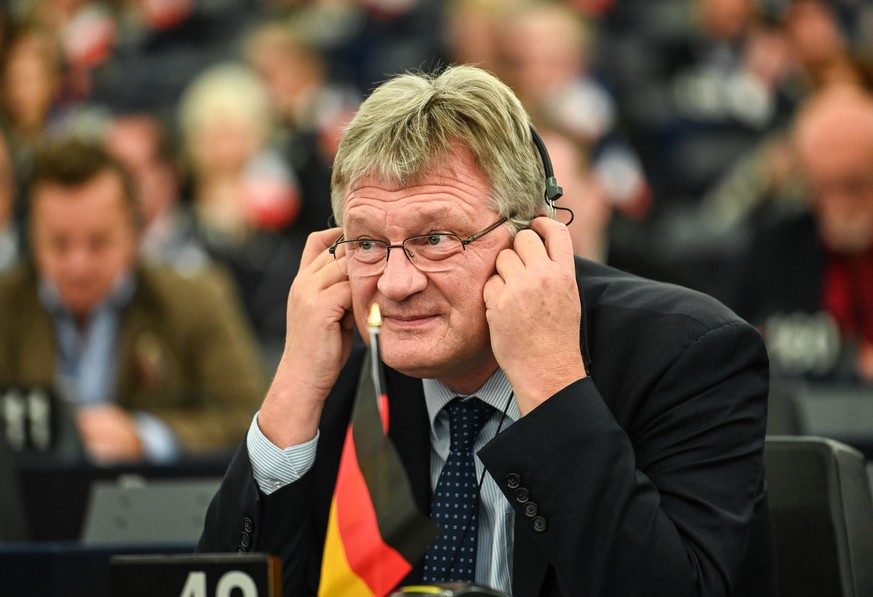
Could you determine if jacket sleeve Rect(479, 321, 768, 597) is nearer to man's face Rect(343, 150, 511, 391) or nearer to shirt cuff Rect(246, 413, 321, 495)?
man's face Rect(343, 150, 511, 391)

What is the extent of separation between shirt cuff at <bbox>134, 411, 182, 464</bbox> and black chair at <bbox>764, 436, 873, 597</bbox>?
7.14 ft

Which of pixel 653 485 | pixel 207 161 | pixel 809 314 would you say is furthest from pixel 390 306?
pixel 207 161

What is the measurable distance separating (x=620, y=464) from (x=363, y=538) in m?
0.41

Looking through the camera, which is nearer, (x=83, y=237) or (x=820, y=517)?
(x=820, y=517)

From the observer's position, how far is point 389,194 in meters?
A: 2.13

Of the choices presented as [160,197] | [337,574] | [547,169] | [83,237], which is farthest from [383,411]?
[160,197]

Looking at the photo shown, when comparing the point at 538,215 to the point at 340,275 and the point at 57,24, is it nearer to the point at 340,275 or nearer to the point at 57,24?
the point at 340,275

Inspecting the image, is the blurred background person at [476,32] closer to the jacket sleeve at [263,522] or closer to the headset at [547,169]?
the headset at [547,169]

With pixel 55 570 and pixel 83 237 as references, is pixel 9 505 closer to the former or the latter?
pixel 55 570

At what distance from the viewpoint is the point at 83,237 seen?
15.2ft

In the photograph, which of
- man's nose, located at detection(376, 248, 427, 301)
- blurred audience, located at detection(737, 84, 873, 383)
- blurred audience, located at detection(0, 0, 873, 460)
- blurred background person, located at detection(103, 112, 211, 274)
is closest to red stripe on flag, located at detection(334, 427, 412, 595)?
man's nose, located at detection(376, 248, 427, 301)

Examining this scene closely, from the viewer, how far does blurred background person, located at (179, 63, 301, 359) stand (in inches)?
303

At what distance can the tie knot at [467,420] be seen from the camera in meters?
2.27

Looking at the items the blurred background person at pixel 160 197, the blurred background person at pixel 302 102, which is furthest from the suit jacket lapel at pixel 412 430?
the blurred background person at pixel 302 102
